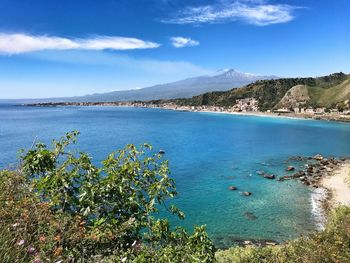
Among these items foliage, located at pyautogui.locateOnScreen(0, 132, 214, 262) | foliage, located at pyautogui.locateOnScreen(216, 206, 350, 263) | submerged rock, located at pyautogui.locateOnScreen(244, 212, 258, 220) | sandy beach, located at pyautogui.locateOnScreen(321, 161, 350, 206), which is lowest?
sandy beach, located at pyautogui.locateOnScreen(321, 161, 350, 206)

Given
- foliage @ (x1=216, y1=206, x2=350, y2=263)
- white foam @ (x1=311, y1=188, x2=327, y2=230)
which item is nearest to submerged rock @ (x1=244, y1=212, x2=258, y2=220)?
white foam @ (x1=311, y1=188, x2=327, y2=230)

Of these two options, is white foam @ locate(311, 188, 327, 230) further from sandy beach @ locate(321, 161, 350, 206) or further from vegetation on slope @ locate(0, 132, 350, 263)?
vegetation on slope @ locate(0, 132, 350, 263)

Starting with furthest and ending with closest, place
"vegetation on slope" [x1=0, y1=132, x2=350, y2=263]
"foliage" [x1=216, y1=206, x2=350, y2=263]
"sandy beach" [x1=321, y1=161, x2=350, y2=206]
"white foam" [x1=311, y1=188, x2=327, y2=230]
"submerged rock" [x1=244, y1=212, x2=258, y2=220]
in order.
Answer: "sandy beach" [x1=321, y1=161, x2=350, y2=206], "submerged rock" [x1=244, y1=212, x2=258, y2=220], "white foam" [x1=311, y1=188, x2=327, y2=230], "foliage" [x1=216, y1=206, x2=350, y2=263], "vegetation on slope" [x1=0, y1=132, x2=350, y2=263]

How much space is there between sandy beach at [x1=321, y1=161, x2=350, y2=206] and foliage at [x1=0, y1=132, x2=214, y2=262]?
123 ft

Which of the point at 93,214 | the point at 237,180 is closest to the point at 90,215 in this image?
the point at 93,214

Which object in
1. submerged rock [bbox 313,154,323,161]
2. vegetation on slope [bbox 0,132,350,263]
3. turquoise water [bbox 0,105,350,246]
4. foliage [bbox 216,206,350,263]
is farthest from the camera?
submerged rock [bbox 313,154,323,161]

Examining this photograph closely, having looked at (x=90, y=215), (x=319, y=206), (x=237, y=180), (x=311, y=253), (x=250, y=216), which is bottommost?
(x=319, y=206)

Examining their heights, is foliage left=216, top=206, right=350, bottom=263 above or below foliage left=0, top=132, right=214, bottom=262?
below

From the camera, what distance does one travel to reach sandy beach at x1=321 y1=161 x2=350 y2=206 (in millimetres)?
43125

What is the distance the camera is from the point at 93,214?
29.3ft

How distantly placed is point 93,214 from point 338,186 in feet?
162

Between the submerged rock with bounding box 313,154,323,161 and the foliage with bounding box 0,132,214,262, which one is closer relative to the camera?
the foliage with bounding box 0,132,214,262

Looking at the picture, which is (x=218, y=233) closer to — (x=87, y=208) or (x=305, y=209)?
(x=305, y=209)

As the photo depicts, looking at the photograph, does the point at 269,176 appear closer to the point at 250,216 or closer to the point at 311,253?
the point at 250,216
